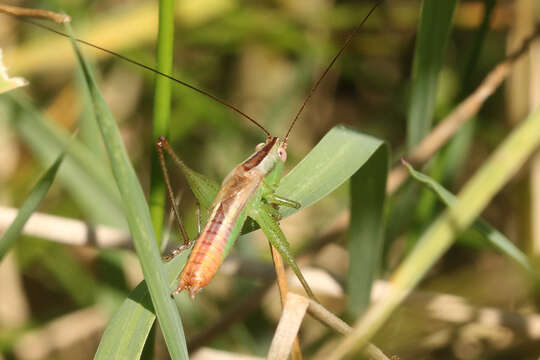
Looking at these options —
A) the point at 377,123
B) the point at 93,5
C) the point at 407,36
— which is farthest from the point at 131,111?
the point at 407,36

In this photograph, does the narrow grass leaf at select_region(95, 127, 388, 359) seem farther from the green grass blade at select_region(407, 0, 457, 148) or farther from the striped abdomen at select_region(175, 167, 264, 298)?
the green grass blade at select_region(407, 0, 457, 148)

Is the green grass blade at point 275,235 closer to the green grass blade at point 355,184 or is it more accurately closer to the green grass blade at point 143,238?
the green grass blade at point 355,184

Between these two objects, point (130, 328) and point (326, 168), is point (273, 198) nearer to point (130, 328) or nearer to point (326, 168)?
point (326, 168)

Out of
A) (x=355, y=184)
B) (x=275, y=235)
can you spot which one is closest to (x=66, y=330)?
(x=275, y=235)

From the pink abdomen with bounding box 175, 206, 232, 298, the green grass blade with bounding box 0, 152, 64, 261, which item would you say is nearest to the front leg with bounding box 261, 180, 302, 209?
the pink abdomen with bounding box 175, 206, 232, 298

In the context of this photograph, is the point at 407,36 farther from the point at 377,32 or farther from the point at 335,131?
the point at 335,131

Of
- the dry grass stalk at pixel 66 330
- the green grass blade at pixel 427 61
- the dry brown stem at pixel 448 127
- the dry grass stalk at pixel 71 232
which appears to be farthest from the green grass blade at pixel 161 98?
the dry grass stalk at pixel 66 330
